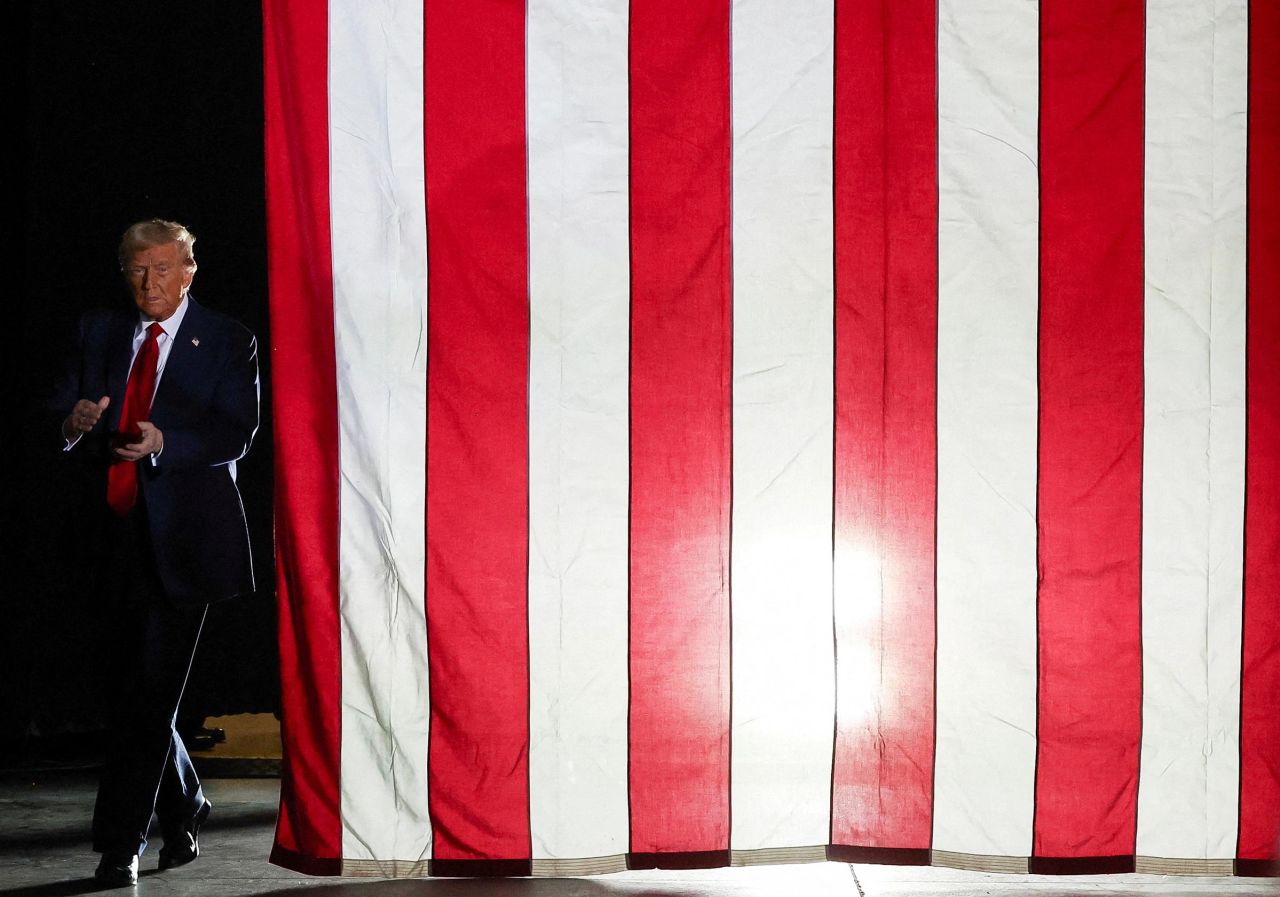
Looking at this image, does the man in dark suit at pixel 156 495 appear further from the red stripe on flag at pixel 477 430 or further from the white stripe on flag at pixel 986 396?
the white stripe on flag at pixel 986 396

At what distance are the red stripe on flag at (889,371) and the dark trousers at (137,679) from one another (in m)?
1.33

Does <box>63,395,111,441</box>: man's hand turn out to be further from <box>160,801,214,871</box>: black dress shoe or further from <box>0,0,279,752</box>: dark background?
<box>0,0,279,752</box>: dark background

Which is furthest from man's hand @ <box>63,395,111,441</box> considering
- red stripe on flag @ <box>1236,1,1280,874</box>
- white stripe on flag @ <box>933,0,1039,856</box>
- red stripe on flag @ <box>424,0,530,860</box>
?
red stripe on flag @ <box>1236,1,1280,874</box>

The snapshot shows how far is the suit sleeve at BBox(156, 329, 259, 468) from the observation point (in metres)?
2.46

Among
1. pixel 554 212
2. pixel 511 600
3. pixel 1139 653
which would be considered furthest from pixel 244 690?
pixel 1139 653

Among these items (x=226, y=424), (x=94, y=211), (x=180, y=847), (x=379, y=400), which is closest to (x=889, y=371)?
(x=379, y=400)

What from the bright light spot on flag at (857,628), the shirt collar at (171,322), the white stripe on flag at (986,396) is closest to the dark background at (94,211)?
the shirt collar at (171,322)

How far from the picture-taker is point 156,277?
2.52 meters

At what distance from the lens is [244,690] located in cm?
378

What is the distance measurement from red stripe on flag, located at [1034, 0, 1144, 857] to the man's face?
1.71 meters

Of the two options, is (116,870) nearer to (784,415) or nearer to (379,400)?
(379,400)

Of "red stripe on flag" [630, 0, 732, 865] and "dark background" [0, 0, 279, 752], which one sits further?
"dark background" [0, 0, 279, 752]

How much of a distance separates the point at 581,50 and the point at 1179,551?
1.52m

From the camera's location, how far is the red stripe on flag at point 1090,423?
2.45 meters
